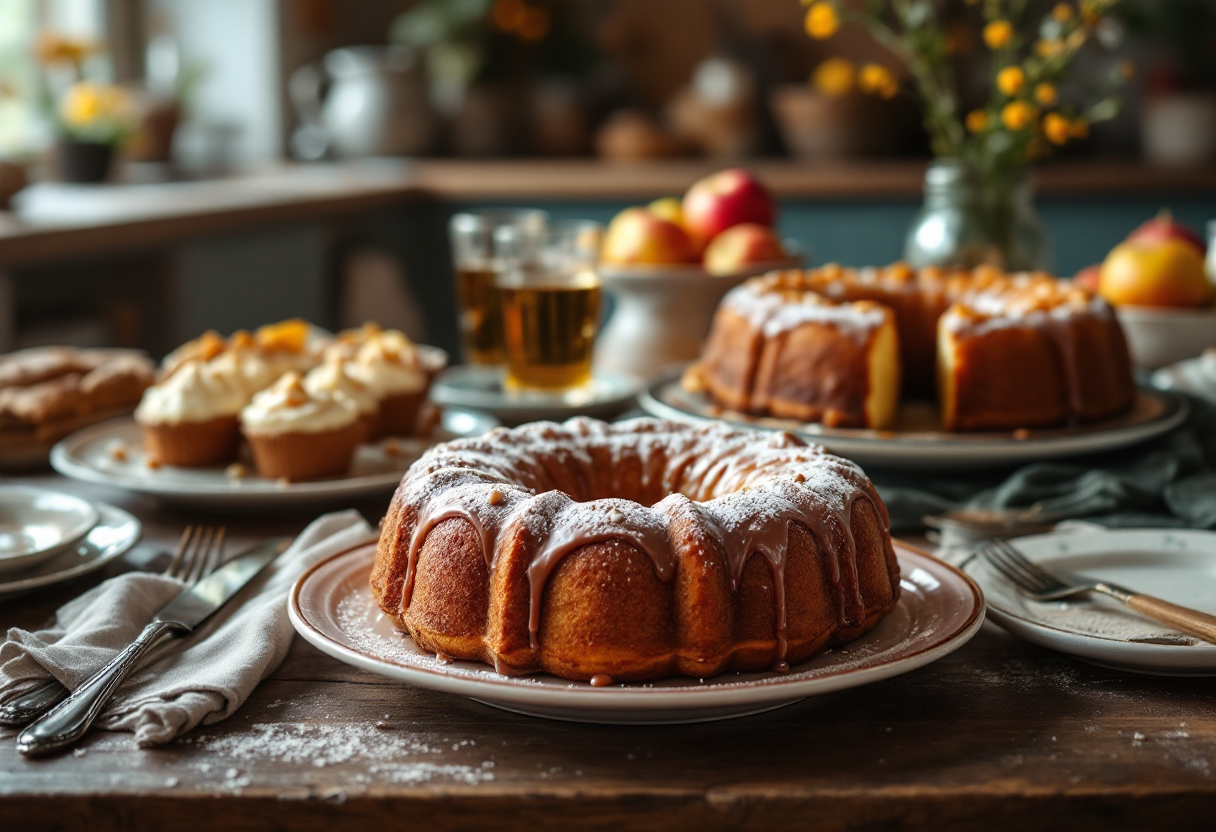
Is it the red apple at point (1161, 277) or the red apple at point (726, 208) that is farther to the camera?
the red apple at point (726, 208)

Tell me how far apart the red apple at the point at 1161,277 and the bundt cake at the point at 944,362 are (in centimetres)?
31

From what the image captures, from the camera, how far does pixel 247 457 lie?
146 centimetres

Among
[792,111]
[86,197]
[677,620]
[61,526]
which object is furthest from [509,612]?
[792,111]

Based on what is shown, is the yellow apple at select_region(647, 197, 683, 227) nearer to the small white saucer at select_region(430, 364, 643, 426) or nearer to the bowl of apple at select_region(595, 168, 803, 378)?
the bowl of apple at select_region(595, 168, 803, 378)

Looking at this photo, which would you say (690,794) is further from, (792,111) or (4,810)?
(792,111)

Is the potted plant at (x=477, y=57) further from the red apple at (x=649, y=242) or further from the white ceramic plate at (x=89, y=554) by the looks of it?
the white ceramic plate at (x=89, y=554)

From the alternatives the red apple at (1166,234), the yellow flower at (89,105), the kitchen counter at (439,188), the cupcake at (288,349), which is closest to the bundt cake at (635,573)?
the cupcake at (288,349)

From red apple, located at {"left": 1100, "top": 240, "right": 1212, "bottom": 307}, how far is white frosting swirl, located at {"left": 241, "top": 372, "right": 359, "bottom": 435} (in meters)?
1.29

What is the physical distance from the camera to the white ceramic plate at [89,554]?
106 centimetres

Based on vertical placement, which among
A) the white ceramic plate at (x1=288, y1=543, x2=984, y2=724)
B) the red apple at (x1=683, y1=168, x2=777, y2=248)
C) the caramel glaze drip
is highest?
the red apple at (x1=683, y1=168, x2=777, y2=248)

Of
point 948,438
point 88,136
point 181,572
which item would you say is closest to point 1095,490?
point 948,438

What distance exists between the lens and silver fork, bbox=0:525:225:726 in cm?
84

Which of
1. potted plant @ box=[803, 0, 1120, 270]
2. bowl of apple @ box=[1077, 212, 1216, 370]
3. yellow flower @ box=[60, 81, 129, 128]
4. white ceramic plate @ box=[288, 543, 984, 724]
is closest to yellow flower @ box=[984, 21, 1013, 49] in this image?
potted plant @ box=[803, 0, 1120, 270]

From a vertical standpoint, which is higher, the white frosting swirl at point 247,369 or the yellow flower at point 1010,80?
the yellow flower at point 1010,80
